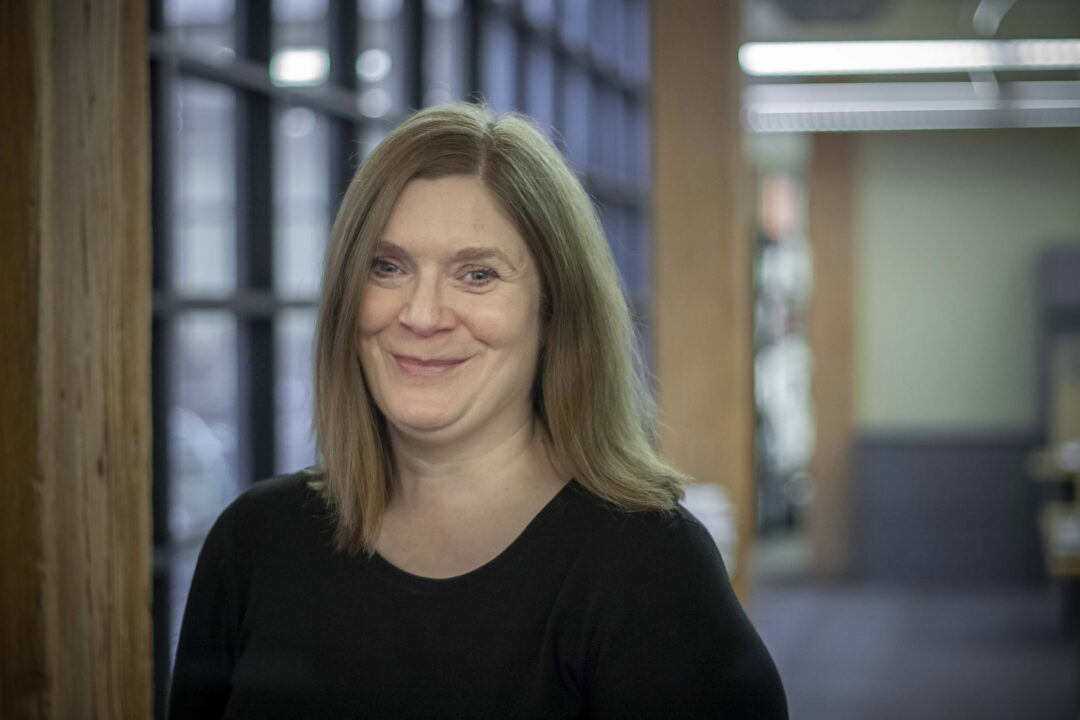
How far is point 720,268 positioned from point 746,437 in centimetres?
58

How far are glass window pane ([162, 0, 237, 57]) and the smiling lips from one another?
0.83 metres

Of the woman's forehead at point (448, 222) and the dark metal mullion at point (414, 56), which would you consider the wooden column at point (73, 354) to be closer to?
the woman's forehead at point (448, 222)

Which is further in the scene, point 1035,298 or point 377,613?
point 1035,298

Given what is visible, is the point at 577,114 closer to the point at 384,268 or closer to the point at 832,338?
the point at 384,268

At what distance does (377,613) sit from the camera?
4.08 feet

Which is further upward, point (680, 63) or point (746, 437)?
point (680, 63)

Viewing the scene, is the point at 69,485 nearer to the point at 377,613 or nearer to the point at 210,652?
the point at 210,652

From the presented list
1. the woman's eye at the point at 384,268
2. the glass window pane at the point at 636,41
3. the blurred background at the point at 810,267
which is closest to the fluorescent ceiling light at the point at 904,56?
Result: the blurred background at the point at 810,267

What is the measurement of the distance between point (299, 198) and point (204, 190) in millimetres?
287

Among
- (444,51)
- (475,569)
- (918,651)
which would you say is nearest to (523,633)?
(475,569)

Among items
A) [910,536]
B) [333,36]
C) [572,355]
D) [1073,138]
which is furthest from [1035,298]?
[572,355]

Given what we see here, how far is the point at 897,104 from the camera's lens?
19.3 feet

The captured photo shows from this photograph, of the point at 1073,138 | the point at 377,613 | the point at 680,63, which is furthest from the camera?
the point at 1073,138

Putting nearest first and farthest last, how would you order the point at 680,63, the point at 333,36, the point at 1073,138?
the point at 333,36
the point at 680,63
the point at 1073,138
